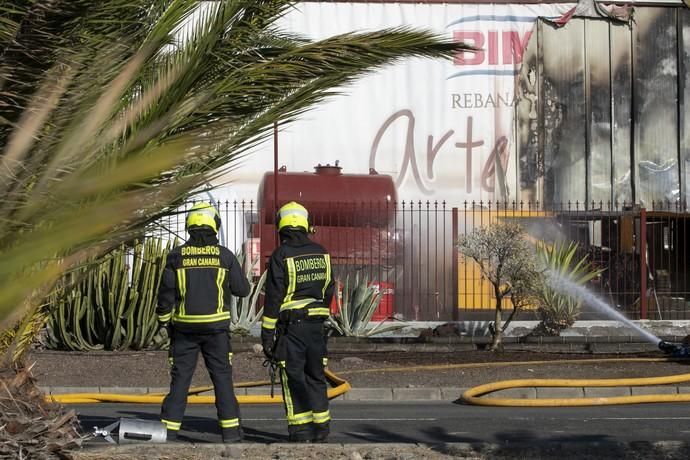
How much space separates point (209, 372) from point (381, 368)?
6200mm

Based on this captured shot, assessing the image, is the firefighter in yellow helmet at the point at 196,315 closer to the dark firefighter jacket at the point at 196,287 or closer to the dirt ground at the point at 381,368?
the dark firefighter jacket at the point at 196,287

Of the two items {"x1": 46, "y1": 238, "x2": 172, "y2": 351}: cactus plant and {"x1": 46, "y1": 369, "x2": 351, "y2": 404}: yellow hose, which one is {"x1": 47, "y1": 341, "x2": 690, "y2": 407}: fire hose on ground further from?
{"x1": 46, "y1": 238, "x2": 172, "y2": 351}: cactus plant

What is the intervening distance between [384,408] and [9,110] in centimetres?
721

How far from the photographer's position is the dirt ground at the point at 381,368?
13242 mm

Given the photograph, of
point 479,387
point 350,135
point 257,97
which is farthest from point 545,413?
point 350,135

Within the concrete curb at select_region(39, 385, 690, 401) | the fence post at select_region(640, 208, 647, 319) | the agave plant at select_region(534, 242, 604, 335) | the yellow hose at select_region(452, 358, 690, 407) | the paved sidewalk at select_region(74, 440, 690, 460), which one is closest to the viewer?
the paved sidewalk at select_region(74, 440, 690, 460)

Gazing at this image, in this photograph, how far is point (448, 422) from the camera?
1019 cm

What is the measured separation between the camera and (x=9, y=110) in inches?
199

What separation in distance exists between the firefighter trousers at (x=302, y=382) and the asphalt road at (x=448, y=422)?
417 mm

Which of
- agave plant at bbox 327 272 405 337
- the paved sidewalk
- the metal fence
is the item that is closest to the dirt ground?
agave plant at bbox 327 272 405 337

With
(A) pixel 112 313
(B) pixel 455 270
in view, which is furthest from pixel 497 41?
(A) pixel 112 313

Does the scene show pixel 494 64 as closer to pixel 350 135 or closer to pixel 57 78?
pixel 350 135

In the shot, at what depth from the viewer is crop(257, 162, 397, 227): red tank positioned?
21.3m

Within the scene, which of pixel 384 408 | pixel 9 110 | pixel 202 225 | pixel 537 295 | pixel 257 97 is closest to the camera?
pixel 9 110
